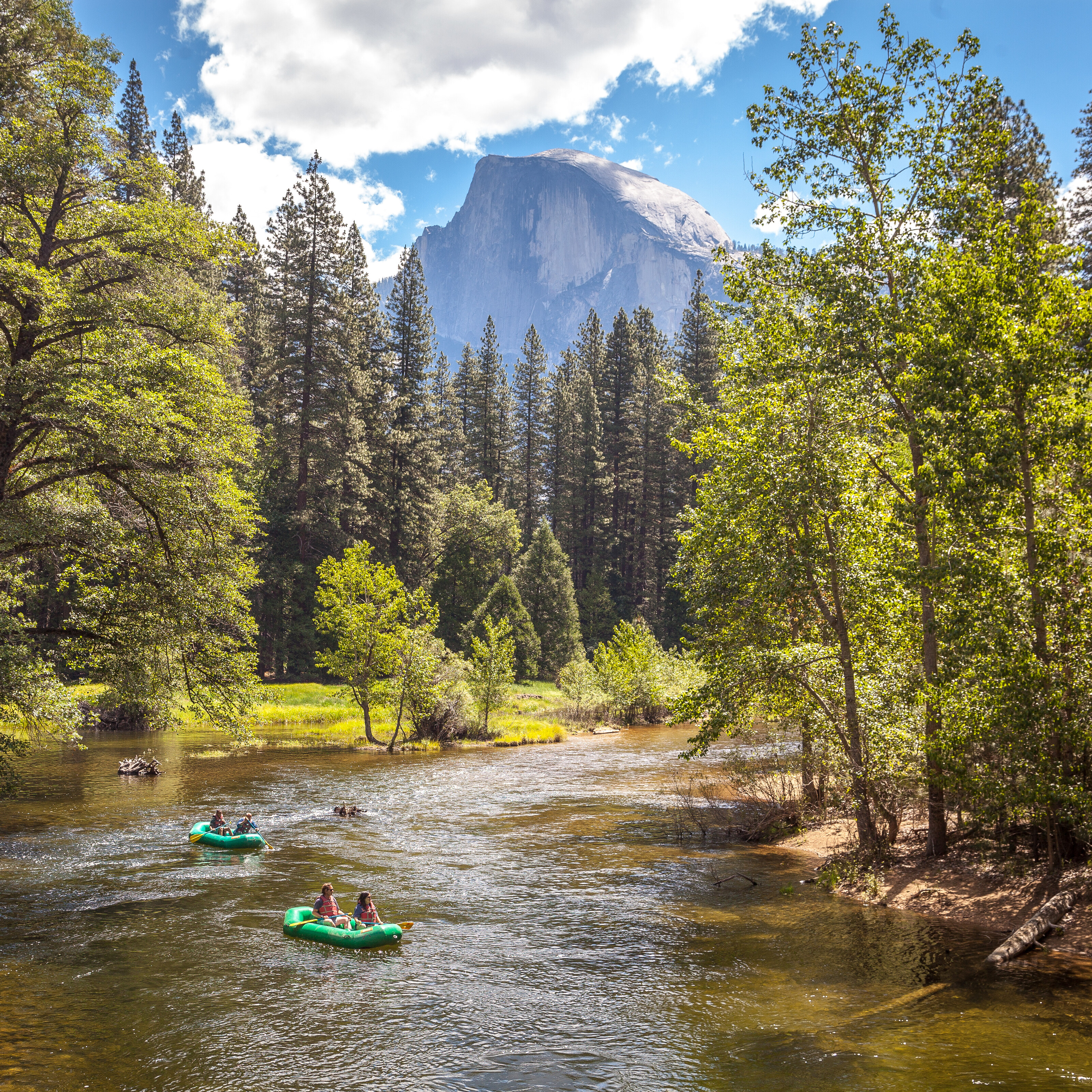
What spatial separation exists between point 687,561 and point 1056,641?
7880 mm

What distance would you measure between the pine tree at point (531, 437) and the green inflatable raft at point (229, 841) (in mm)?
66066

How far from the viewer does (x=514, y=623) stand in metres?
55.3

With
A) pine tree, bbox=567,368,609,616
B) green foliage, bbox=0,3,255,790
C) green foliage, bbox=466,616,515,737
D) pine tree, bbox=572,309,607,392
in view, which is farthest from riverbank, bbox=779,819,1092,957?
pine tree, bbox=572,309,607,392

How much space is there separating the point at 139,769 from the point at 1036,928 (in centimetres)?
2814

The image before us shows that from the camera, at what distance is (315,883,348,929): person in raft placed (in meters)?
14.0

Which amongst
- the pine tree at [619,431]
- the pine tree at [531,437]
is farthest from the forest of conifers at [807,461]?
the pine tree at [531,437]

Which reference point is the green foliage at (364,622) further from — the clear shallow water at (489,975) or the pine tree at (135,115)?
the pine tree at (135,115)

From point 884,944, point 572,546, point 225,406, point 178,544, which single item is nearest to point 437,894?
point 884,944

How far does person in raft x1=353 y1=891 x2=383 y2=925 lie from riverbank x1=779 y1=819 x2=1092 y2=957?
9165mm

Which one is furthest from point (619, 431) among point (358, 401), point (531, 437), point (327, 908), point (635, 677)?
point (327, 908)

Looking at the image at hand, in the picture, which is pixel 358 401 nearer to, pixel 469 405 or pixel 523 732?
pixel 469 405

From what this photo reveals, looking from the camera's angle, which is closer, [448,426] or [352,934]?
[352,934]

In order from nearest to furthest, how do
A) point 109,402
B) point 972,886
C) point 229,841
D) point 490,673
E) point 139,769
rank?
point 972,886, point 109,402, point 229,841, point 139,769, point 490,673

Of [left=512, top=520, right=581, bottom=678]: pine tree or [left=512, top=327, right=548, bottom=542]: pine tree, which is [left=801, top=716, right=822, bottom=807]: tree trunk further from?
[left=512, top=327, right=548, bottom=542]: pine tree
